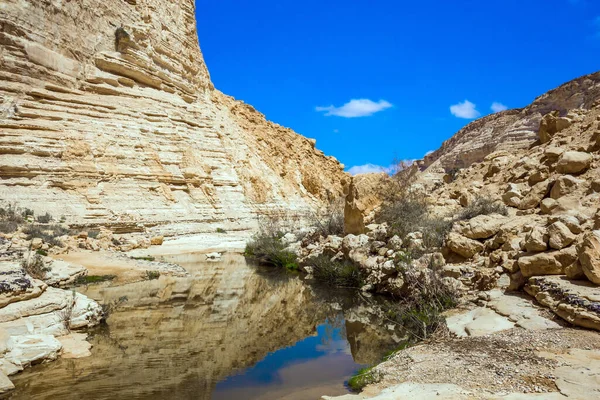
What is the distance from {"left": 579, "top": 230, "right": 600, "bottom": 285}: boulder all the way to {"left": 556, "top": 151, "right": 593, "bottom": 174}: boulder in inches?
190

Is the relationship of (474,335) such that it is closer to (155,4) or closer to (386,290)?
(386,290)

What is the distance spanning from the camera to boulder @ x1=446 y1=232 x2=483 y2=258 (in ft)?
29.9

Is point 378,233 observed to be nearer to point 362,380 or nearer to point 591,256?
point 591,256

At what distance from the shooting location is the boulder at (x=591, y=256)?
231 inches

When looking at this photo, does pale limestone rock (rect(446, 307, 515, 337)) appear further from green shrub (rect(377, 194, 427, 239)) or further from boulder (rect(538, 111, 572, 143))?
boulder (rect(538, 111, 572, 143))

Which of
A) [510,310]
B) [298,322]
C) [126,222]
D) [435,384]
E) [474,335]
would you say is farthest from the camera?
[126,222]

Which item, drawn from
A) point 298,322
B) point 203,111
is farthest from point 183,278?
point 203,111

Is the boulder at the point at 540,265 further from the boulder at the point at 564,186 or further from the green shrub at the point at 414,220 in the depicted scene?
the boulder at the point at 564,186

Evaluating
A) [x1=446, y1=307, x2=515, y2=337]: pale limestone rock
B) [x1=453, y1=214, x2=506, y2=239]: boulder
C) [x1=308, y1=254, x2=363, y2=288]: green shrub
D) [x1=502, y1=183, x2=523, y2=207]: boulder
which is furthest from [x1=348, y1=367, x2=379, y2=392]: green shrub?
[x1=502, y1=183, x2=523, y2=207]: boulder

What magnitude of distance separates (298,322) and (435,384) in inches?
191

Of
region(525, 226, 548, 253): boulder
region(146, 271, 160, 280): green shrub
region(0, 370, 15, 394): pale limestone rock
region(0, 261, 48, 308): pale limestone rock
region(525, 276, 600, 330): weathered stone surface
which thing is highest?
region(525, 226, 548, 253): boulder

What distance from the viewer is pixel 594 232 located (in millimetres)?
6133

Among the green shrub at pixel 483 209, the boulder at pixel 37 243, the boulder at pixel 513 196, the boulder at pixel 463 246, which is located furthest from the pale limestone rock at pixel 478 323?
the boulder at pixel 37 243

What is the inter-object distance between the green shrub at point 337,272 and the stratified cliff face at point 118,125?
1290 cm
